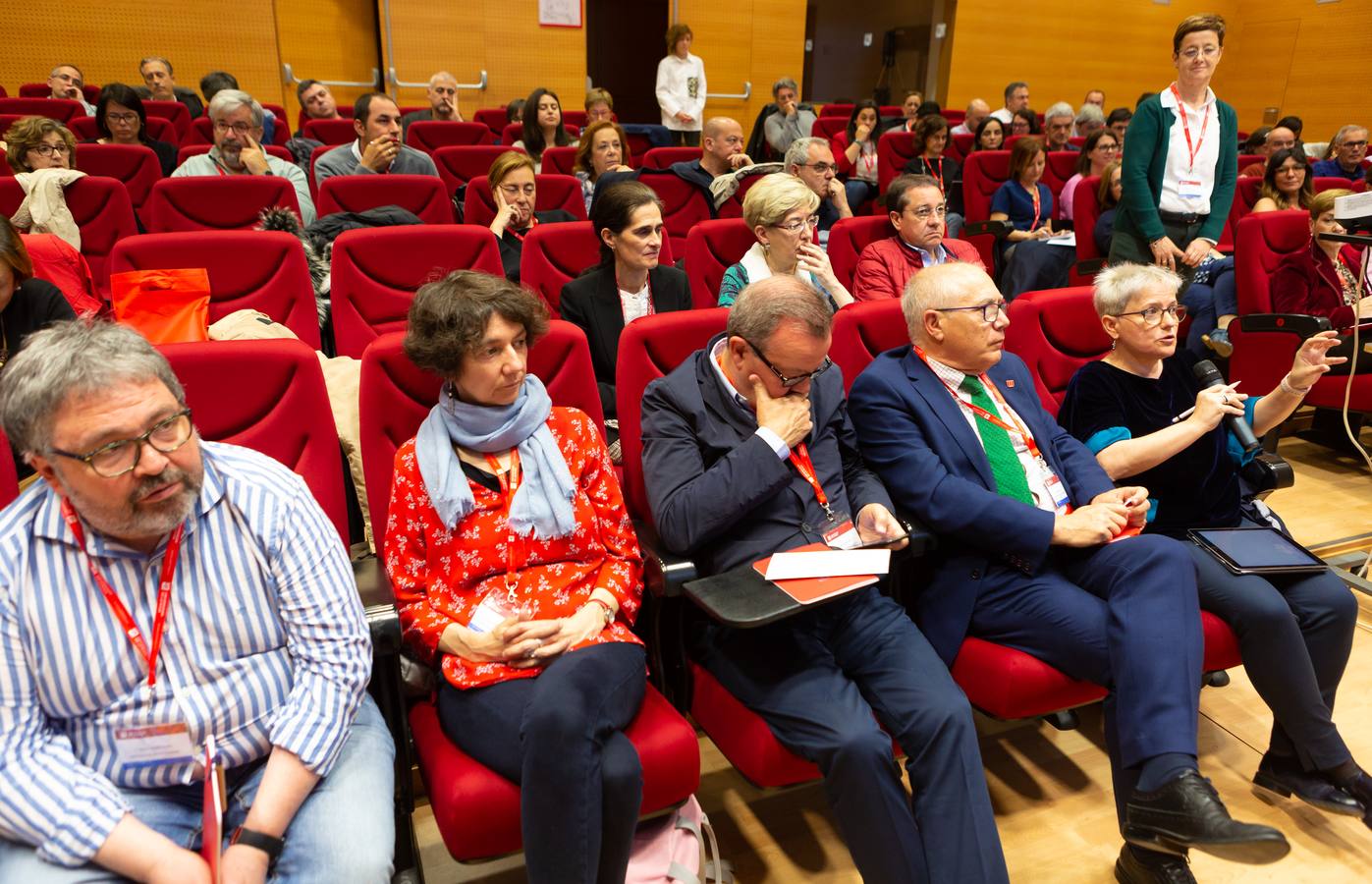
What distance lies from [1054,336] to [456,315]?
149 cm

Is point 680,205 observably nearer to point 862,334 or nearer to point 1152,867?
point 862,334

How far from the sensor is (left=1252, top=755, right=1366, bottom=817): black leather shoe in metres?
1.71

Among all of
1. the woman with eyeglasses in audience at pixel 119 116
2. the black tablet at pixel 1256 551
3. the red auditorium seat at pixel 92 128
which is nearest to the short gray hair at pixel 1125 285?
the black tablet at pixel 1256 551

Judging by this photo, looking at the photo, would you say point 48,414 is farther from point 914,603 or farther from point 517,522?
point 914,603

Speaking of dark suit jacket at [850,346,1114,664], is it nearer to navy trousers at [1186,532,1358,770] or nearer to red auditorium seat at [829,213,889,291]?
navy trousers at [1186,532,1358,770]

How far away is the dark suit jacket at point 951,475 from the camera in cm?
169

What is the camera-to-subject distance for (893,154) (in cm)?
601

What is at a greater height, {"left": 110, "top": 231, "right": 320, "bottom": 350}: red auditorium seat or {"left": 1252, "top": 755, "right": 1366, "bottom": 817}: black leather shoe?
{"left": 110, "top": 231, "right": 320, "bottom": 350}: red auditorium seat

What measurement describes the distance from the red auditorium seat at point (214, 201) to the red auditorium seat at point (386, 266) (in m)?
0.83

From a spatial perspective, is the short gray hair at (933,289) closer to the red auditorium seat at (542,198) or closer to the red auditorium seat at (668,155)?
the red auditorium seat at (542,198)

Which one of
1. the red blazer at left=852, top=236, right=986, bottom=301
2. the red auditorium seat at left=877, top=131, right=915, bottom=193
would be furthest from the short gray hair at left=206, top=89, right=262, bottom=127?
the red auditorium seat at left=877, top=131, right=915, bottom=193

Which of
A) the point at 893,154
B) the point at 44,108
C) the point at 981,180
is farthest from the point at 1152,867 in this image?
the point at 44,108

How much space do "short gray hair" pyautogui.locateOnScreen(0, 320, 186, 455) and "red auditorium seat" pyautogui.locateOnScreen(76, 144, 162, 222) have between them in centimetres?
333

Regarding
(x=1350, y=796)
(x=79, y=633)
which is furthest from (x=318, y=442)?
(x=1350, y=796)
